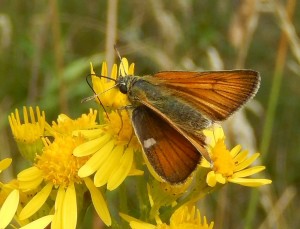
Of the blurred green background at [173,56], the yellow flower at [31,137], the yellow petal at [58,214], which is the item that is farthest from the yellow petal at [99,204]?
the blurred green background at [173,56]

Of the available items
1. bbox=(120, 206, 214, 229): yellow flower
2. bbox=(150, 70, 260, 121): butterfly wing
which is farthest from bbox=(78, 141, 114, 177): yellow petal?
bbox=(150, 70, 260, 121): butterfly wing

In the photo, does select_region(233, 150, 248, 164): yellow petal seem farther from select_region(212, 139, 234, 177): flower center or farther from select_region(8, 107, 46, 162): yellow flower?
select_region(8, 107, 46, 162): yellow flower

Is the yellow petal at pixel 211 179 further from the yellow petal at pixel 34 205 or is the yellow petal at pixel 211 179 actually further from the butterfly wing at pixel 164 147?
the yellow petal at pixel 34 205

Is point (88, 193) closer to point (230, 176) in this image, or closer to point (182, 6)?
point (230, 176)

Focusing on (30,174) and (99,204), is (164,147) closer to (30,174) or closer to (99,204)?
(99,204)

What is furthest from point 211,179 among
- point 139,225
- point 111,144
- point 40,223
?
point 40,223

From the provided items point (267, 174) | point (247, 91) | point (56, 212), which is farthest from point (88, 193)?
point (267, 174)
